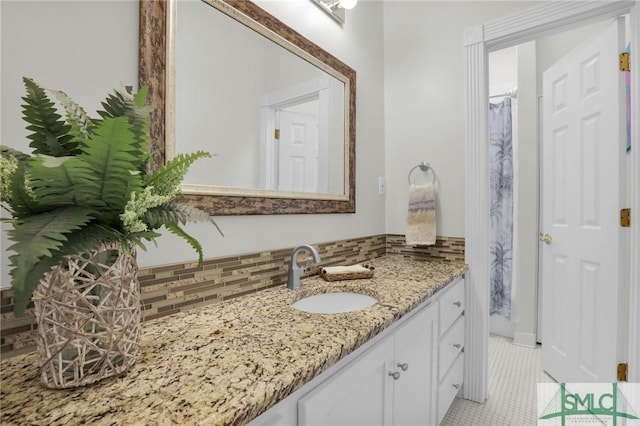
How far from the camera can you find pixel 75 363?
0.57 metres

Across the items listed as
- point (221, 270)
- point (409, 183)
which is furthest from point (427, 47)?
point (221, 270)

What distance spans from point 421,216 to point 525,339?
1.63 meters

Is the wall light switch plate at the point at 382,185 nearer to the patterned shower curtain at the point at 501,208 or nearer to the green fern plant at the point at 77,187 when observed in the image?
the patterned shower curtain at the point at 501,208

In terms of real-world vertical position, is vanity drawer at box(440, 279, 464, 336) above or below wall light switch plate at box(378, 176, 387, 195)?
below

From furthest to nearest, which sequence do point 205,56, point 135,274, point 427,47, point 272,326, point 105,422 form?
point 427,47
point 205,56
point 272,326
point 135,274
point 105,422

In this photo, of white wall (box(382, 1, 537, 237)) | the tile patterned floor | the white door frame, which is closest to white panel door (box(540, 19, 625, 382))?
the tile patterned floor

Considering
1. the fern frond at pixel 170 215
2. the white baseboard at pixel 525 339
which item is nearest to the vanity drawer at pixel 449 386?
the white baseboard at pixel 525 339

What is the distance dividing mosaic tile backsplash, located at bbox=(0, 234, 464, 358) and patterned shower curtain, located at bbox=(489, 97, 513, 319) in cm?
188

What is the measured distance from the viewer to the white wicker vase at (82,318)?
56 cm

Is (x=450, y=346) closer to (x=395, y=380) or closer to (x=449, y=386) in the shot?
(x=449, y=386)

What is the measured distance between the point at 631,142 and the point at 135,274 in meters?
2.09

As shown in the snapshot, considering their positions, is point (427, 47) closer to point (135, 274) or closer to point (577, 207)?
point (577, 207)

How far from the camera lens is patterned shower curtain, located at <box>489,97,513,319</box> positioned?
282cm

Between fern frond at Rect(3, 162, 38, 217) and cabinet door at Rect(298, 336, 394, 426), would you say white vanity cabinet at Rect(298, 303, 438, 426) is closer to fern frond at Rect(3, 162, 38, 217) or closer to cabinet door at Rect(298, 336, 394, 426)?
cabinet door at Rect(298, 336, 394, 426)
